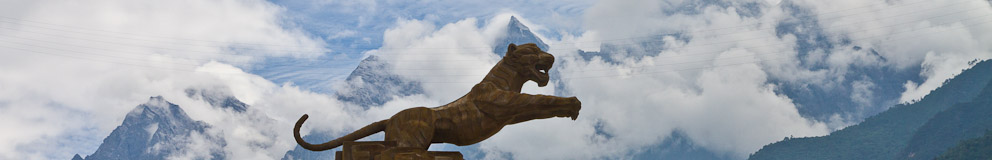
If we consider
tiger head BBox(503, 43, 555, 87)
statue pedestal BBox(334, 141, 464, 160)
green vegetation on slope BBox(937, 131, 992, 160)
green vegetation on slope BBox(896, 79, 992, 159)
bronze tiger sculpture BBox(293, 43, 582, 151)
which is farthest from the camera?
green vegetation on slope BBox(896, 79, 992, 159)

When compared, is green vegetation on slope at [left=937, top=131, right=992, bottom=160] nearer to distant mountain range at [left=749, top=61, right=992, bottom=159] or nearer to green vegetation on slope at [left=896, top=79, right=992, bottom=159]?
green vegetation on slope at [left=896, top=79, right=992, bottom=159]

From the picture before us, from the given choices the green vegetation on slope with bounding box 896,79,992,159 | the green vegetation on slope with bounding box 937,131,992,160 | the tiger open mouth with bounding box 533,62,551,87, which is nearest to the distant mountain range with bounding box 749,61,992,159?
the green vegetation on slope with bounding box 896,79,992,159

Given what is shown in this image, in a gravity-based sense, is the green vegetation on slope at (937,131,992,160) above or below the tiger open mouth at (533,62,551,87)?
above

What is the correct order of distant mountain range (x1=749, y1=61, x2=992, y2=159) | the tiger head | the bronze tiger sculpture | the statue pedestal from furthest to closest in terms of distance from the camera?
distant mountain range (x1=749, y1=61, x2=992, y2=159)
the tiger head
the bronze tiger sculpture
the statue pedestal

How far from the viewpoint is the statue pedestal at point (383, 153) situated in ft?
31.1

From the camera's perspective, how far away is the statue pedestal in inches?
373

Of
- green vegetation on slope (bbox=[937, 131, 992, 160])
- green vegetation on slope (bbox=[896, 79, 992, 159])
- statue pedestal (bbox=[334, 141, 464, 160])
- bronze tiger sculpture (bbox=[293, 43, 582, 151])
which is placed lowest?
statue pedestal (bbox=[334, 141, 464, 160])

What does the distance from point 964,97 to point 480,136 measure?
308 feet

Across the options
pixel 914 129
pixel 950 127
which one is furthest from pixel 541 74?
pixel 914 129

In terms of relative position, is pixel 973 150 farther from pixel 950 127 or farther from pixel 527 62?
pixel 527 62

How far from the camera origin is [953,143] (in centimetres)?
8481

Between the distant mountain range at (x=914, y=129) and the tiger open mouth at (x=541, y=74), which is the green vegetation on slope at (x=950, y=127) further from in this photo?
the tiger open mouth at (x=541, y=74)

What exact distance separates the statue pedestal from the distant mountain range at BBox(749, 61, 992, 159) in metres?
83.9

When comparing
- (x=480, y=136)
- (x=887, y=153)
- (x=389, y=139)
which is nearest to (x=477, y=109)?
(x=480, y=136)
